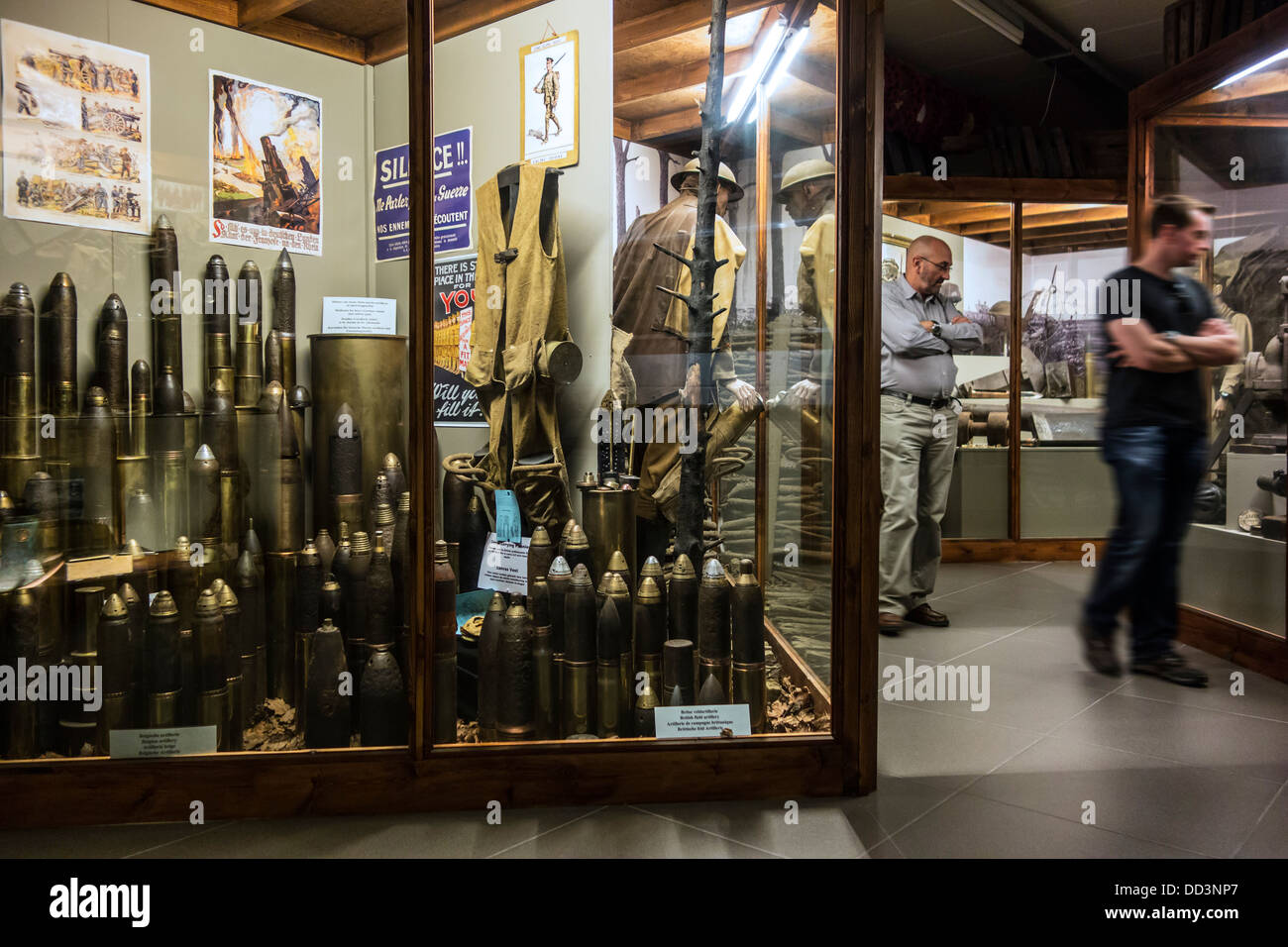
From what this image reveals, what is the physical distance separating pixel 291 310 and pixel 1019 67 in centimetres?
629

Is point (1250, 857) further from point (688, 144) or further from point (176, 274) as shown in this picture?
point (176, 274)

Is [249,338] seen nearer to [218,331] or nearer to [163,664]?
[218,331]

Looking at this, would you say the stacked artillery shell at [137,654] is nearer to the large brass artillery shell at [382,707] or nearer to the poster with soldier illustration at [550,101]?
the large brass artillery shell at [382,707]

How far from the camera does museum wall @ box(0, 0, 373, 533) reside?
2.40m

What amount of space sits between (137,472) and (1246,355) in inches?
158

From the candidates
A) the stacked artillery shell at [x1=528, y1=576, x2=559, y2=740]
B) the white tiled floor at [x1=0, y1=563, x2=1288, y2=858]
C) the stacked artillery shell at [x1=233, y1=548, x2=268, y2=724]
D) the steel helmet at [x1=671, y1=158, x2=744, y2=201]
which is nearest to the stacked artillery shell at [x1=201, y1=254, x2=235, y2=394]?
the stacked artillery shell at [x1=233, y1=548, x2=268, y2=724]

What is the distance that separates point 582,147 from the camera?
277cm

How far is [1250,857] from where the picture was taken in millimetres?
2049

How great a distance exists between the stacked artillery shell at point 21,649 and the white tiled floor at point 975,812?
0.23m

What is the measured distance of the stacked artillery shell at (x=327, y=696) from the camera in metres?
2.36

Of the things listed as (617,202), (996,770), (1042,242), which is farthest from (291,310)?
(1042,242)

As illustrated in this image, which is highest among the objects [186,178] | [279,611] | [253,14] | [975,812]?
[253,14]

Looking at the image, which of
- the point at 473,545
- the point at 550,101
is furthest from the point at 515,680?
the point at 550,101

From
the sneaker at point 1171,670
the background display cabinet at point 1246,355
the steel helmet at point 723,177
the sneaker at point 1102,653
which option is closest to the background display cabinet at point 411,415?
the steel helmet at point 723,177
